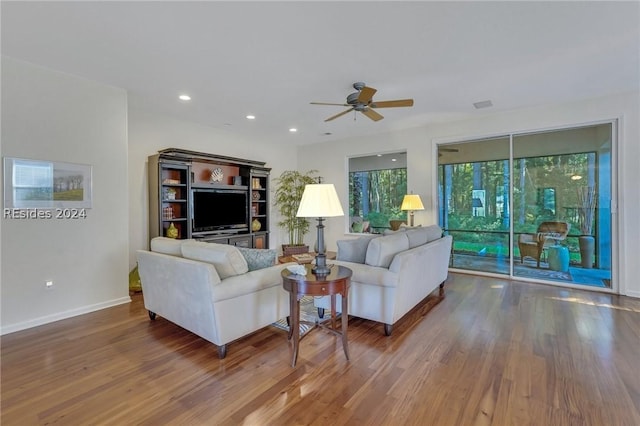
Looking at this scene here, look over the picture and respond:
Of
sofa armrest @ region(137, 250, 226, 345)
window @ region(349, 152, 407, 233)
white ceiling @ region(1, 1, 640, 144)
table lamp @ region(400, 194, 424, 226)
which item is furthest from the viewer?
window @ region(349, 152, 407, 233)

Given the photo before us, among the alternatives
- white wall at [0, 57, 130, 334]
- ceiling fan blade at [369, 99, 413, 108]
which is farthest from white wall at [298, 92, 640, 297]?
white wall at [0, 57, 130, 334]

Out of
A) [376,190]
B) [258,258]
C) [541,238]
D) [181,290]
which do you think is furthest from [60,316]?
[541,238]

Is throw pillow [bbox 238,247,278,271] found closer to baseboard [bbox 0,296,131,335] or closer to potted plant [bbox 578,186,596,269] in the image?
baseboard [bbox 0,296,131,335]

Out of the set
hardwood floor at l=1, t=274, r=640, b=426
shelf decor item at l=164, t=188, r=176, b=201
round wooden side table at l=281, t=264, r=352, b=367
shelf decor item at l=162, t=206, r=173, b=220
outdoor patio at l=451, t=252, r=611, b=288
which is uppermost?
shelf decor item at l=164, t=188, r=176, b=201

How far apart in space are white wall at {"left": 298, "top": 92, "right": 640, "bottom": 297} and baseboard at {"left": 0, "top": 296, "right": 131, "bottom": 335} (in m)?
4.40

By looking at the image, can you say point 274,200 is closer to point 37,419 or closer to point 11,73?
point 11,73

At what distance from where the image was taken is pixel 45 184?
314 centimetres

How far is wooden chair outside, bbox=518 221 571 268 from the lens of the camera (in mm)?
4500

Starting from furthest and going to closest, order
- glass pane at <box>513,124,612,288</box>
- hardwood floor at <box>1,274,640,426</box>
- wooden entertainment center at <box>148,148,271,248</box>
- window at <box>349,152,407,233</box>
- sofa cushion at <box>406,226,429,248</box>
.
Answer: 1. window at <box>349,152,407,233</box>
2. wooden entertainment center at <box>148,148,271,248</box>
3. glass pane at <box>513,124,612,288</box>
4. sofa cushion at <box>406,226,429,248</box>
5. hardwood floor at <box>1,274,640,426</box>

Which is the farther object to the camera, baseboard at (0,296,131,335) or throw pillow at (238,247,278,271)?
baseboard at (0,296,131,335)

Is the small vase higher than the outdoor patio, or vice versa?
the small vase

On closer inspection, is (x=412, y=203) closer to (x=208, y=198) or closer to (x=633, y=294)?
(x=633, y=294)

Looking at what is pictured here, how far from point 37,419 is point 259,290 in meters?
1.53

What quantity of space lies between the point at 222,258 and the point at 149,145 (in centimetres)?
326
